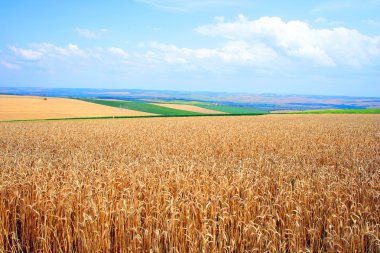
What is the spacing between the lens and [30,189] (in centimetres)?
602

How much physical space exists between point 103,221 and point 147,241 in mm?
776

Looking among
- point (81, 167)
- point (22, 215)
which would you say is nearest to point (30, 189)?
point (22, 215)

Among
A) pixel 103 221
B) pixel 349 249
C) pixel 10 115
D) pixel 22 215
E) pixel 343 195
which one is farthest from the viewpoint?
pixel 10 115

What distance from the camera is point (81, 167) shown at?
7.86m

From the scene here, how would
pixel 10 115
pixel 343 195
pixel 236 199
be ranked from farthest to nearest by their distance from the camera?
pixel 10 115 → pixel 343 195 → pixel 236 199

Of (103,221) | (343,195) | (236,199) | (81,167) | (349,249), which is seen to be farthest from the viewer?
(81,167)

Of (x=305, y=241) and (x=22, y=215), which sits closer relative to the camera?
(x=305, y=241)

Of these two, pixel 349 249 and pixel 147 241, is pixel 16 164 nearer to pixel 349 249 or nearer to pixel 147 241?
pixel 147 241

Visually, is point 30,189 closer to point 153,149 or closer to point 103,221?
point 103,221

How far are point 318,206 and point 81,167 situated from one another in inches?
206

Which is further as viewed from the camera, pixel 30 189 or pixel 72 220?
pixel 30 189

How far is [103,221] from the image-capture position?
188 inches

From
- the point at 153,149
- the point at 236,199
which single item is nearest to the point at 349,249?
the point at 236,199

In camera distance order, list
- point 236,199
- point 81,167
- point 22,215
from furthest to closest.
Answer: point 81,167
point 236,199
point 22,215
